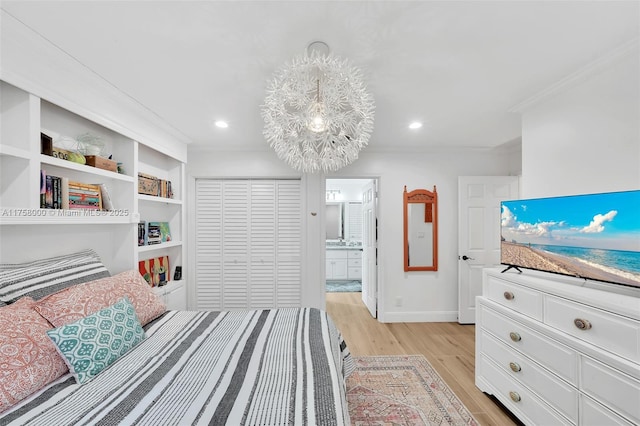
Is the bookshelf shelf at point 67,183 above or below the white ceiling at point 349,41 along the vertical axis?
below

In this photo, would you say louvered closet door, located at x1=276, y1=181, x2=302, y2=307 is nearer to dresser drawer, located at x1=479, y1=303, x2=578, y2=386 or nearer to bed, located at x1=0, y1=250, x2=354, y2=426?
bed, located at x1=0, y1=250, x2=354, y2=426

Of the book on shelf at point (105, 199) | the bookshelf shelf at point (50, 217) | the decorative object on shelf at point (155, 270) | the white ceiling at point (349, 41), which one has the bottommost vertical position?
the decorative object on shelf at point (155, 270)

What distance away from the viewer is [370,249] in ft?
13.1

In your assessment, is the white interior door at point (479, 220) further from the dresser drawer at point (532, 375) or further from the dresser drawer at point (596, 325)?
the dresser drawer at point (596, 325)

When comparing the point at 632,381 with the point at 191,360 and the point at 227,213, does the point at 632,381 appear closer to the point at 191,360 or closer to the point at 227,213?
the point at 191,360

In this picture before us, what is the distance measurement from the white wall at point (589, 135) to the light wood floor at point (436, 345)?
173cm

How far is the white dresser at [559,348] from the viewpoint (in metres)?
1.22

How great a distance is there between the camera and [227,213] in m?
3.66

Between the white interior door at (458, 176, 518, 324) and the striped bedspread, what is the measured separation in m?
2.66

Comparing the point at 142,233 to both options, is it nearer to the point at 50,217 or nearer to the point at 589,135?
the point at 50,217

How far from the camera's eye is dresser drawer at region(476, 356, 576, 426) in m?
1.55

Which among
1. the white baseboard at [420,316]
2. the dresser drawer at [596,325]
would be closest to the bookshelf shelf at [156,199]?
the white baseboard at [420,316]

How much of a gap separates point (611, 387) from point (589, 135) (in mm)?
1501

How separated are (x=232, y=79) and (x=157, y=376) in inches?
72.8
